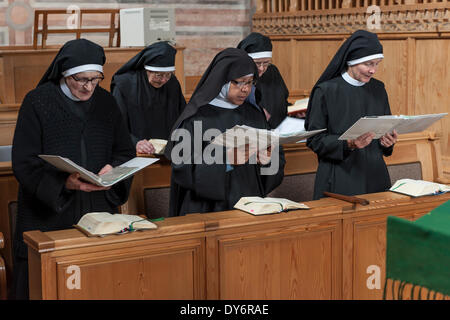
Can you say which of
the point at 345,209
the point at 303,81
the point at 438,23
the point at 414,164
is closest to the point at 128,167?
the point at 345,209

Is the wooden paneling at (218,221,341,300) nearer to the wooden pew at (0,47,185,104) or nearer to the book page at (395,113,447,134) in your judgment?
the book page at (395,113,447,134)

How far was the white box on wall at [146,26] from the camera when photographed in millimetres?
9469

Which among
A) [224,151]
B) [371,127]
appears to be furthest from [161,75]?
[371,127]

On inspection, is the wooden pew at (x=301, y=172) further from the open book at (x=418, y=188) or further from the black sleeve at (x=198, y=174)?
the open book at (x=418, y=188)

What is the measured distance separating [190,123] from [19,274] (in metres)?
1.20

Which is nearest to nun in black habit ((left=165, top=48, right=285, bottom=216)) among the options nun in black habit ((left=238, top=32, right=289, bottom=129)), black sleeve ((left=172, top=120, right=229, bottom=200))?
black sleeve ((left=172, top=120, right=229, bottom=200))

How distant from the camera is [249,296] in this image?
3184mm

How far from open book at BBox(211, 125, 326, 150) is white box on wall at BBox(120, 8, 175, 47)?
6115mm

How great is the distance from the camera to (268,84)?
637 centimetres

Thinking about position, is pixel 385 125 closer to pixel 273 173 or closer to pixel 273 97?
pixel 273 173

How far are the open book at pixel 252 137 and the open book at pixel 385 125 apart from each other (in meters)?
0.34

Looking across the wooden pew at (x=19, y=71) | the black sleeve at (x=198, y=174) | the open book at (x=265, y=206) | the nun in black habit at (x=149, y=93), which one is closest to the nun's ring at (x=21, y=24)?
the wooden pew at (x=19, y=71)

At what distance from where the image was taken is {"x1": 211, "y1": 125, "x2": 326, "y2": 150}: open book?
347 cm
